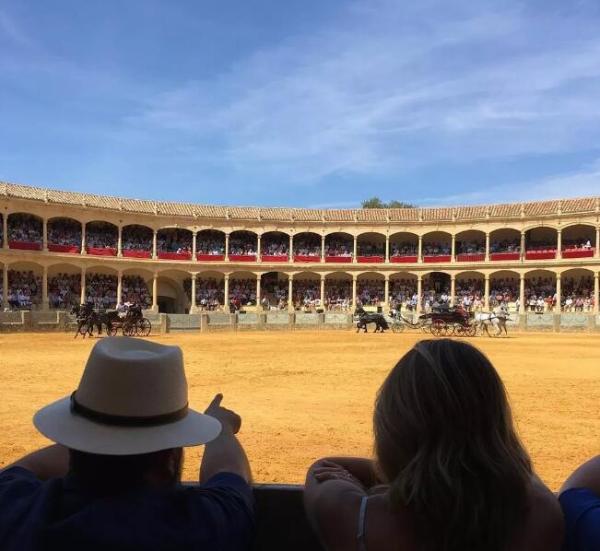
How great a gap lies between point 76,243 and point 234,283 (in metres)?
12.4

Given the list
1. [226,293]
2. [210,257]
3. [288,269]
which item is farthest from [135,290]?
[288,269]

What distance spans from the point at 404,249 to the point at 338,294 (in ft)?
22.4

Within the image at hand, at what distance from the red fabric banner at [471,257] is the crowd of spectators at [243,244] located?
1625 cm

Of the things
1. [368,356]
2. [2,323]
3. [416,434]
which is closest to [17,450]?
[416,434]

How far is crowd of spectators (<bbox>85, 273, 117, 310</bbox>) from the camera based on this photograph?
42484mm

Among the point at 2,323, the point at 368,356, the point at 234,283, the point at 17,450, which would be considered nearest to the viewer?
the point at 17,450

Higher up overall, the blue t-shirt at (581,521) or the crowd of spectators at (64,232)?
the crowd of spectators at (64,232)

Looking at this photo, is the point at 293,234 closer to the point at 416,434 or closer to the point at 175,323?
the point at 175,323

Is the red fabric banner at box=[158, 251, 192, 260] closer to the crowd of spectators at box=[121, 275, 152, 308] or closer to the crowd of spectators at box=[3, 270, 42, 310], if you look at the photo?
the crowd of spectators at box=[121, 275, 152, 308]

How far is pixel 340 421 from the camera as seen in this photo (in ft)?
26.7

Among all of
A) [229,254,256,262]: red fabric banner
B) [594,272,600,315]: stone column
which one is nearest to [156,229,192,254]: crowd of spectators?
[229,254,256,262]: red fabric banner

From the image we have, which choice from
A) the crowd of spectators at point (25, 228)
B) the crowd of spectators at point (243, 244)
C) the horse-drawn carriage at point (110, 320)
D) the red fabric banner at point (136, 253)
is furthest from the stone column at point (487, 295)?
the crowd of spectators at point (25, 228)

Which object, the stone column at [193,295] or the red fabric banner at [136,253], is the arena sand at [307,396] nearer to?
the red fabric banner at [136,253]

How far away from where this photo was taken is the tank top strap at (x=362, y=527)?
4.87 feet
